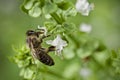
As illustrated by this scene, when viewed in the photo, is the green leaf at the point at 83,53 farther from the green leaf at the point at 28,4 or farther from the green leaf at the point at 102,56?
the green leaf at the point at 28,4

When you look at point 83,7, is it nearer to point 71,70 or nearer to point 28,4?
point 28,4

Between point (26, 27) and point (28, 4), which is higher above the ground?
point (26, 27)

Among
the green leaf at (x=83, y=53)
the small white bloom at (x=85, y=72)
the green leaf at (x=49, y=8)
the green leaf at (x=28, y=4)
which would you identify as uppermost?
the small white bloom at (x=85, y=72)

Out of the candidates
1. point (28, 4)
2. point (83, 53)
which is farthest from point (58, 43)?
point (83, 53)

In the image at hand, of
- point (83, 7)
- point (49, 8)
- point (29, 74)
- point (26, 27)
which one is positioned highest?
point (26, 27)

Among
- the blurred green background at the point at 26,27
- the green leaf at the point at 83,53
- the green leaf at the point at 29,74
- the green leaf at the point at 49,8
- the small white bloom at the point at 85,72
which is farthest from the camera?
the blurred green background at the point at 26,27

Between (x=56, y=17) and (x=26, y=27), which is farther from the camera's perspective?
(x=26, y=27)

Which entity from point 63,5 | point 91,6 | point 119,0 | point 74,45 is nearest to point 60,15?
point 63,5

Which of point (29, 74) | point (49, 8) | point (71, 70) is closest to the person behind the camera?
point (49, 8)

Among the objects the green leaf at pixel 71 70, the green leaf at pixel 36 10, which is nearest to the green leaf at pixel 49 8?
the green leaf at pixel 36 10

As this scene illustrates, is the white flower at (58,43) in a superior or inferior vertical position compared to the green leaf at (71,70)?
inferior
